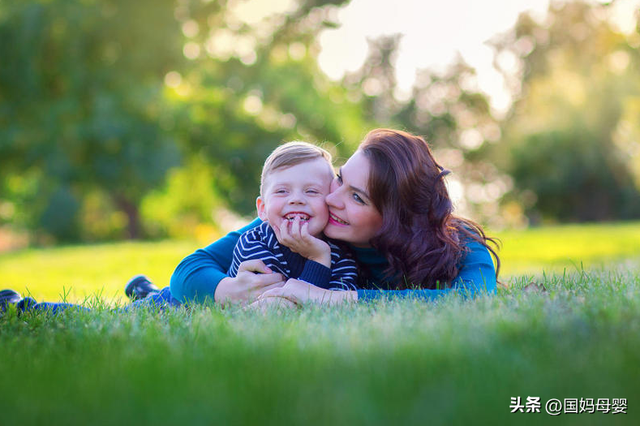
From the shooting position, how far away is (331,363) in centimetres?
193

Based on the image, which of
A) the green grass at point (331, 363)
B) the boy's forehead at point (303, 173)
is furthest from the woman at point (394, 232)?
the green grass at point (331, 363)

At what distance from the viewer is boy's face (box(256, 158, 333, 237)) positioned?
3.57 meters

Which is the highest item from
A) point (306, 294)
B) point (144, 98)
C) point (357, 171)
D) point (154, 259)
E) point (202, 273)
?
point (144, 98)

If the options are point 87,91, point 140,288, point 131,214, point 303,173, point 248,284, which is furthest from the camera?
point 131,214

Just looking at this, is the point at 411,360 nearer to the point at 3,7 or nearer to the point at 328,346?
the point at 328,346

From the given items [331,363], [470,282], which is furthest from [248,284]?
[331,363]

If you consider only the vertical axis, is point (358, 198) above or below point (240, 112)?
below

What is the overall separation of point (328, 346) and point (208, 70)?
71.2 ft

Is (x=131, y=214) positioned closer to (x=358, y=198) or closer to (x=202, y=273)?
(x=202, y=273)

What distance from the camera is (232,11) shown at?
74.5ft

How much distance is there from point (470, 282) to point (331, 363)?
185cm

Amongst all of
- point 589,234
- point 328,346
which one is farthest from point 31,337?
point 589,234

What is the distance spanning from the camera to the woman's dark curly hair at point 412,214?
3.71m

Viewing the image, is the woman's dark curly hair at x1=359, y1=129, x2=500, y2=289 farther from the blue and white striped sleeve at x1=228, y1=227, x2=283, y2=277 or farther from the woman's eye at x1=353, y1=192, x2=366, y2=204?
the blue and white striped sleeve at x1=228, y1=227, x2=283, y2=277
